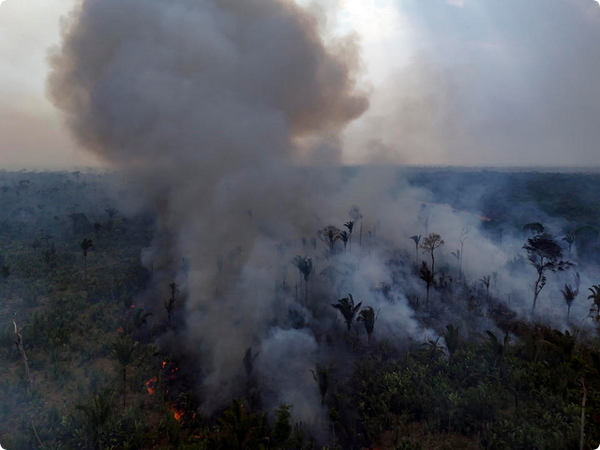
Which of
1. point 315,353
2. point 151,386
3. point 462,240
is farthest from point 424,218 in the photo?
point 151,386

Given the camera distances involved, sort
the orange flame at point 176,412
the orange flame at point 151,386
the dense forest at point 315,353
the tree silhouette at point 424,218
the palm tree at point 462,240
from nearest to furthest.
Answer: the dense forest at point 315,353
the orange flame at point 176,412
the orange flame at point 151,386
the palm tree at point 462,240
the tree silhouette at point 424,218

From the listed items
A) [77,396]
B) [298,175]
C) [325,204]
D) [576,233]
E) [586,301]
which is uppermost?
[298,175]

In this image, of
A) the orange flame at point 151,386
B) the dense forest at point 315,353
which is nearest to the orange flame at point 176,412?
the dense forest at point 315,353

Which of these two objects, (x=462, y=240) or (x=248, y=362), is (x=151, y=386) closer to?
(x=248, y=362)

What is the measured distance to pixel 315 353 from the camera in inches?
715

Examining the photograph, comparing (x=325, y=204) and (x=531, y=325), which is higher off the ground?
(x=325, y=204)

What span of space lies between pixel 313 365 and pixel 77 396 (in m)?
12.2

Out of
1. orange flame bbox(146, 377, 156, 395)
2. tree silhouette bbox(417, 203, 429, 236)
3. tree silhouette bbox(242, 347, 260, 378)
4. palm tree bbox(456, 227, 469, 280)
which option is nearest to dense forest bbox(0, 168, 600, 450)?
orange flame bbox(146, 377, 156, 395)

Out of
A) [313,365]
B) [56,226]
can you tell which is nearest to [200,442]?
[313,365]

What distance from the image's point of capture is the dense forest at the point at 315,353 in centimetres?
1274

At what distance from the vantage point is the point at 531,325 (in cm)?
2184

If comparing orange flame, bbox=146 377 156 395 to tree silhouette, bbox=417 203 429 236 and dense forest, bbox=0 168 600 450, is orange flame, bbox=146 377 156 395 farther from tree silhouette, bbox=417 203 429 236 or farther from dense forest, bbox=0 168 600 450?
tree silhouette, bbox=417 203 429 236

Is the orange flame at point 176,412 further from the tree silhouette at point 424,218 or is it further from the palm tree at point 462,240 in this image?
the tree silhouette at point 424,218

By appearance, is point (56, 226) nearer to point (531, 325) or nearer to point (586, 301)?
point (531, 325)
